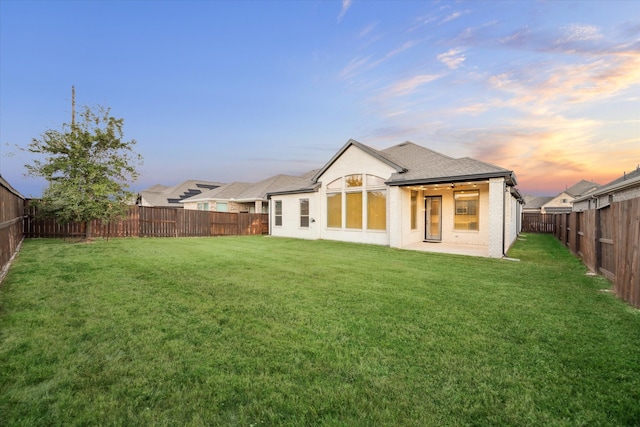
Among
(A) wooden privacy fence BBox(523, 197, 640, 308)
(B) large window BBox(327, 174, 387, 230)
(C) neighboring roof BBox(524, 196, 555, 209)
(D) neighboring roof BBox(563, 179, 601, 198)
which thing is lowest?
(A) wooden privacy fence BBox(523, 197, 640, 308)

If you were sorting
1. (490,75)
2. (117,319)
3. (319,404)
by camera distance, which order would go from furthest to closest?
(490,75), (117,319), (319,404)

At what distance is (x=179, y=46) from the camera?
15875 millimetres

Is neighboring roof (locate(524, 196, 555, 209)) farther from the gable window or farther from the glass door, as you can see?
the gable window

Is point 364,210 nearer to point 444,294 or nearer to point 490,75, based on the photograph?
point 490,75

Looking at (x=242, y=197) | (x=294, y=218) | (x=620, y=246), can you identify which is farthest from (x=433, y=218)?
(x=242, y=197)

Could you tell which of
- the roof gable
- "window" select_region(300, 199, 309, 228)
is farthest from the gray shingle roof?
"window" select_region(300, 199, 309, 228)

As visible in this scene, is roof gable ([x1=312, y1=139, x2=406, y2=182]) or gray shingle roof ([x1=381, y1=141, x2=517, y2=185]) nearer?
gray shingle roof ([x1=381, y1=141, x2=517, y2=185])

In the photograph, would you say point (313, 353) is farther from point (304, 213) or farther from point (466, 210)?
point (304, 213)

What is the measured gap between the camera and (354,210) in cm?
1495

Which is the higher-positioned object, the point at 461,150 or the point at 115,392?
the point at 461,150

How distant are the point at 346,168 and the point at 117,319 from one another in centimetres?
1248

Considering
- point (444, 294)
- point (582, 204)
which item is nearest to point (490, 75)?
point (582, 204)

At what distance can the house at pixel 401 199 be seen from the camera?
12719 millimetres

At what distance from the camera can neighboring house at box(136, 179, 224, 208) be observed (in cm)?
3369
